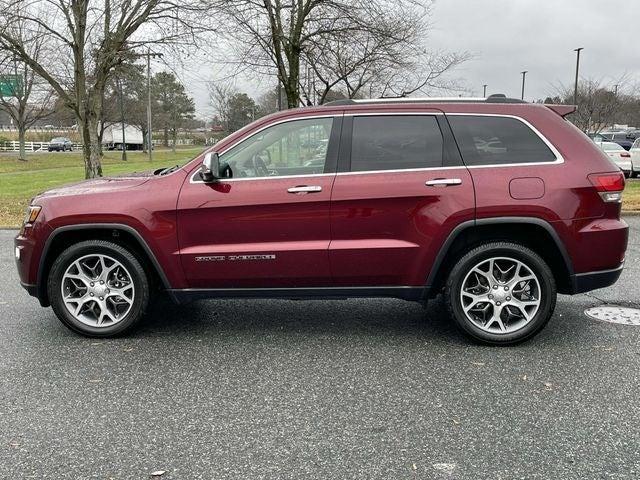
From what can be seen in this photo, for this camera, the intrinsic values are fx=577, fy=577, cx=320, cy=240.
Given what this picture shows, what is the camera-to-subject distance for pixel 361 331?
4.75 metres

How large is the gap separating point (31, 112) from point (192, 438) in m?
47.5

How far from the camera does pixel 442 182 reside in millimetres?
4172

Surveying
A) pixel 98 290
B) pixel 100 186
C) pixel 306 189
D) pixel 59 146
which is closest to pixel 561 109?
pixel 306 189

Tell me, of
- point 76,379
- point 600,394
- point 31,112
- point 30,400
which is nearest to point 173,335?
point 76,379

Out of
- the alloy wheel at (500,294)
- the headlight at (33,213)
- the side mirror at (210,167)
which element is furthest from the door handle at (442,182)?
the headlight at (33,213)

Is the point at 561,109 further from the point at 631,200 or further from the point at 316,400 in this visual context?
Result: the point at 631,200

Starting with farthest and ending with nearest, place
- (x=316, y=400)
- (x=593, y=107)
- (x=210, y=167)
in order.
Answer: (x=593, y=107)
(x=210, y=167)
(x=316, y=400)

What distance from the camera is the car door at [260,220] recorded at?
4238mm

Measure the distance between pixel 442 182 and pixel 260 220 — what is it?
1353 mm

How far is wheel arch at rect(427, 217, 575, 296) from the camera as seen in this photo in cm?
416

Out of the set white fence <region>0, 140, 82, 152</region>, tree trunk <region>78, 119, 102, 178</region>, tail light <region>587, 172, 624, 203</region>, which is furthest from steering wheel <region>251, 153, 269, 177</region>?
white fence <region>0, 140, 82, 152</region>

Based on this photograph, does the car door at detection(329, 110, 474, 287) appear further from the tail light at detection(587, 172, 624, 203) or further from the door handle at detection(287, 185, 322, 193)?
the tail light at detection(587, 172, 624, 203)

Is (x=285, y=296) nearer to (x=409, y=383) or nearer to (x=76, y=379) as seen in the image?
(x=409, y=383)

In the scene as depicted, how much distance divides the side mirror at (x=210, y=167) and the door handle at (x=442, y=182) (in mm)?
1518
